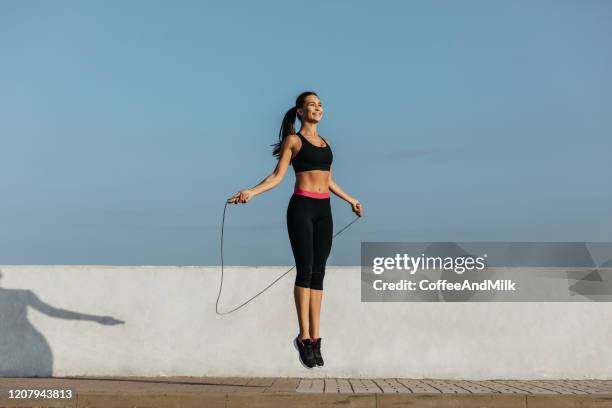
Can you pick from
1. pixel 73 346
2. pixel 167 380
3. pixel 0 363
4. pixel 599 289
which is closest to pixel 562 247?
pixel 599 289

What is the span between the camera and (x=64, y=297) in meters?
13.1

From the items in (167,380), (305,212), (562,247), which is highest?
(562,247)

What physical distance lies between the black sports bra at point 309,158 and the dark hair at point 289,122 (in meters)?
0.28

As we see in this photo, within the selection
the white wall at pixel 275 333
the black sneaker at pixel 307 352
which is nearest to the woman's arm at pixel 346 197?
the black sneaker at pixel 307 352

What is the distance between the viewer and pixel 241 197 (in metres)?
7.73

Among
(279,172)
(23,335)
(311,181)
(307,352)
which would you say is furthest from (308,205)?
(23,335)

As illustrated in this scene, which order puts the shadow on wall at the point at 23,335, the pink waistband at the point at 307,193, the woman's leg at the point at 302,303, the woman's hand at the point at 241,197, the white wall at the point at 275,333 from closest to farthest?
1. the woman's hand at the point at 241,197
2. the pink waistband at the point at 307,193
3. the woman's leg at the point at 302,303
4. the white wall at the point at 275,333
5. the shadow on wall at the point at 23,335

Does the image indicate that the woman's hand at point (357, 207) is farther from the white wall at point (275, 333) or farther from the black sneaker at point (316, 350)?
the white wall at point (275, 333)

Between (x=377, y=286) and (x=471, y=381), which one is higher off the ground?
(x=377, y=286)

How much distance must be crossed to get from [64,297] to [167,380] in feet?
6.95

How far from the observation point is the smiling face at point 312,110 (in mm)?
8258

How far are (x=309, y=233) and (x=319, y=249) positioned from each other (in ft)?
0.70

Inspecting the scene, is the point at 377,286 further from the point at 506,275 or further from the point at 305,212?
the point at 305,212

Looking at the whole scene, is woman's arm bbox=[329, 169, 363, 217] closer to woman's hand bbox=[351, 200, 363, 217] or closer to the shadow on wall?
woman's hand bbox=[351, 200, 363, 217]
